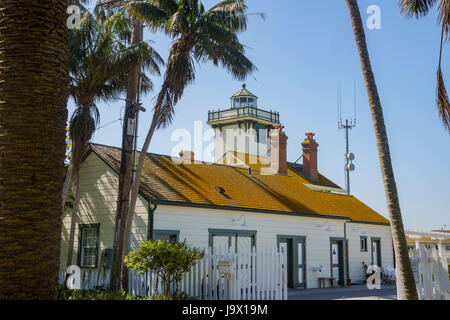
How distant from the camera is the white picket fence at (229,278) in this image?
12695mm

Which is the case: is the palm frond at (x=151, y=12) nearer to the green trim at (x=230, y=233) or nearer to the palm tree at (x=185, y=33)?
the palm tree at (x=185, y=33)

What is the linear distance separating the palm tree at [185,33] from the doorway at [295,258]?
8170 mm

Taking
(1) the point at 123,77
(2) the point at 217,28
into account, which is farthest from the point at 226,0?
(1) the point at 123,77

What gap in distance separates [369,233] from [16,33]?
2320cm

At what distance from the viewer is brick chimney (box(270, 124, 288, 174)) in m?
26.5

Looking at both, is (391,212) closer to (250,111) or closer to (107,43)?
(107,43)

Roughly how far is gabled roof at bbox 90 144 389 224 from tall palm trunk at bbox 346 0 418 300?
8.99 metres

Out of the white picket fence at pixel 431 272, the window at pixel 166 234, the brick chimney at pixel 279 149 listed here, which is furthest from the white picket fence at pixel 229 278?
the brick chimney at pixel 279 149

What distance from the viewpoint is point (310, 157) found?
2906 cm

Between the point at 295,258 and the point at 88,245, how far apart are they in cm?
851

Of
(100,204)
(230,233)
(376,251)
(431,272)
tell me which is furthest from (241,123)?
(431,272)

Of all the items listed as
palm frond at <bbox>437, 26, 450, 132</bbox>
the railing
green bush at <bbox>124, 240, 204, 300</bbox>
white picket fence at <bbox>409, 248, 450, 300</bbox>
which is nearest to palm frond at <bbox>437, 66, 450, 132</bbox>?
palm frond at <bbox>437, 26, 450, 132</bbox>

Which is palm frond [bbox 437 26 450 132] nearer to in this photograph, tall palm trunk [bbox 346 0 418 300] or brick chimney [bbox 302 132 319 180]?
tall palm trunk [bbox 346 0 418 300]

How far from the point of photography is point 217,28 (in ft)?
52.3
